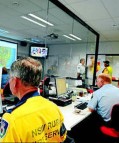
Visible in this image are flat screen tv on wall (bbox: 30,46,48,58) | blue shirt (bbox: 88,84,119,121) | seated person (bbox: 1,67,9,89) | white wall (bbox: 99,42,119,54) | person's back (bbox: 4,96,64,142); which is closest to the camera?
person's back (bbox: 4,96,64,142)

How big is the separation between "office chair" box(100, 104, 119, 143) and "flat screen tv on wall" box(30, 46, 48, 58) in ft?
13.4

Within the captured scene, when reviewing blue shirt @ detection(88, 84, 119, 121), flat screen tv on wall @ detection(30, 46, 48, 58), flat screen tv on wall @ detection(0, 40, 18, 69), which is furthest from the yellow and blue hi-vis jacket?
flat screen tv on wall @ detection(30, 46, 48, 58)

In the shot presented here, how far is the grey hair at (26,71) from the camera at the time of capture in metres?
0.95

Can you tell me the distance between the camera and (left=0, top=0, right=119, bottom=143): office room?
2.31 m

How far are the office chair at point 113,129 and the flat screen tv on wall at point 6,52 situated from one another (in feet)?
4.47

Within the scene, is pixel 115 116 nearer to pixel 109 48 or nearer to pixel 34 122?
pixel 34 122

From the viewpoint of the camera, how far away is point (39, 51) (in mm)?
6449

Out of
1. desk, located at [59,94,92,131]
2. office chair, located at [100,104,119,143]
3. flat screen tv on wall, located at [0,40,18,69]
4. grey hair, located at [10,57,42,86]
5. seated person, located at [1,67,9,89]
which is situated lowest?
office chair, located at [100,104,119,143]

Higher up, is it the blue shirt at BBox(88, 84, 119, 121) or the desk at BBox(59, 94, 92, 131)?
the blue shirt at BBox(88, 84, 119, 121)

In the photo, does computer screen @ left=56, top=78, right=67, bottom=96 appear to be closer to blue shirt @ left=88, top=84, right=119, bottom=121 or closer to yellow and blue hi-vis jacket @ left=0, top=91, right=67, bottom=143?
blue shirt @ left=88, top=84, right=119, bottom=121

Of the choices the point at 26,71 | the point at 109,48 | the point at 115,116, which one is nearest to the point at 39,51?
the point at 109,48

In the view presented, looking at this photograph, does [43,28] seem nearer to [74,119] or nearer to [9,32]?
[9,32]

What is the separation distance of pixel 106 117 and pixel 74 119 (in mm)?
664

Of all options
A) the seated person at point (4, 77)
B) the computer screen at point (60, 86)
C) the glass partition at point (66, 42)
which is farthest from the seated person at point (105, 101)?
the glass partition at point (66, 42)
